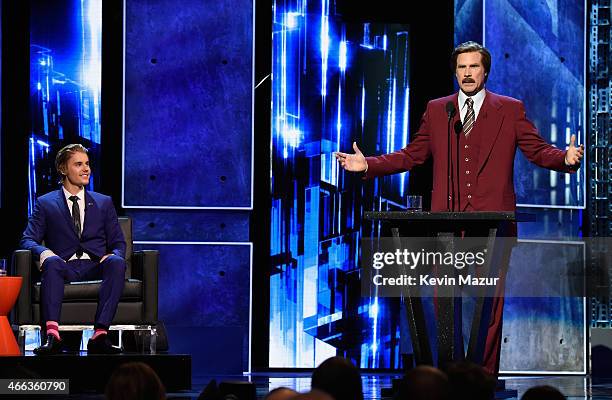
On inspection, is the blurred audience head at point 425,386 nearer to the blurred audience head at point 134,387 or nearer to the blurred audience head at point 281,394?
the blurred audience head at point 281,394

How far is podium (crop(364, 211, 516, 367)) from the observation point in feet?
14.2

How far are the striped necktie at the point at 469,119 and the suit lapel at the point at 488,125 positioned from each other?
0.09 ft

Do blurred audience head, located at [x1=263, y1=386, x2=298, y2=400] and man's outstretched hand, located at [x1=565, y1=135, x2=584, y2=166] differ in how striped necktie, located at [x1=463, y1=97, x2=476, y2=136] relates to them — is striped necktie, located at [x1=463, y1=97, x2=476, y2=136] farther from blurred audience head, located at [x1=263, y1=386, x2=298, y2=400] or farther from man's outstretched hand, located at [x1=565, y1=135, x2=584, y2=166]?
blurred audience head, located at [x1=263, y1=386, x2=298, y2=400]

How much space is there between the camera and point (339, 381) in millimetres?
2654

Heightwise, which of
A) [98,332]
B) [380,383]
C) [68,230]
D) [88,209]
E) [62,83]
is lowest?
[380,383]

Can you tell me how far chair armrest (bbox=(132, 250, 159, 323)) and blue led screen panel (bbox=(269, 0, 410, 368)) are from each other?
132 cm

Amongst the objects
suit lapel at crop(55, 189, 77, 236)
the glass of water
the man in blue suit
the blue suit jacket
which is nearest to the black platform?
the man in blue suit

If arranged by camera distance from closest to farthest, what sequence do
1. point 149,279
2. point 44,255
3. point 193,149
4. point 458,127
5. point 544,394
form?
1. point 544,394
2. point 458,127
3. point 44,255
4. point 149,279
5. point 193,149

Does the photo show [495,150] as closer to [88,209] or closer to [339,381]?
[339,381]

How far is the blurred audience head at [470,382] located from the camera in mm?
2516

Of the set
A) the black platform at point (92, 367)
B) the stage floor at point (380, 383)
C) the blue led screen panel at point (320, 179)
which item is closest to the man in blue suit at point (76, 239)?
the black platform at point (92, 367)

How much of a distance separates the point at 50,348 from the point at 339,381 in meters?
3.06

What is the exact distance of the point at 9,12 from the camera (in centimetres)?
721

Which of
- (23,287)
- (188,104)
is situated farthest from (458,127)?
(188,104)
